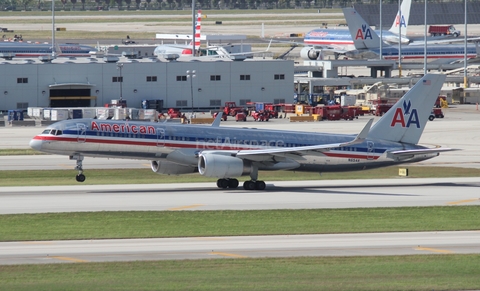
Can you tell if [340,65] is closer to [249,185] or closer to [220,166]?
[249,185]

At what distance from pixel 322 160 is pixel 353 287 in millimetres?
26620

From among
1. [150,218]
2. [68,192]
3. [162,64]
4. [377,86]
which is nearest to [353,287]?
[150,218]

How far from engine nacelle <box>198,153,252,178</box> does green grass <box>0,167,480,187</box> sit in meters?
5.92

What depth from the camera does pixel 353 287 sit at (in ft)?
91.5

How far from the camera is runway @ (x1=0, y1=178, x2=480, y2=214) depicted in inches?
1793

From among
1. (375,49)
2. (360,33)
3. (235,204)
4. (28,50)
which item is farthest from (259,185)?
(28,50)

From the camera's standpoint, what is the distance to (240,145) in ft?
176

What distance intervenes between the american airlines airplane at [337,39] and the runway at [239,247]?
417ft

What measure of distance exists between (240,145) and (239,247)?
1913 cm

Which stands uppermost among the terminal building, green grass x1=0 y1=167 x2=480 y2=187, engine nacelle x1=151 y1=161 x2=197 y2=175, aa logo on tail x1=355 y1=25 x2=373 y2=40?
aa logo on tail x1=355 y1=25 x2=373 y2=40

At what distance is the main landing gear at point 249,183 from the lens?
5259cm

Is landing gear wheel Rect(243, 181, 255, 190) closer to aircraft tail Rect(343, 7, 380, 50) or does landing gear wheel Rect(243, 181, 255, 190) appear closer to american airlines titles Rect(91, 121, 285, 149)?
american airlines titles Rect(91, 121, 285, 149)

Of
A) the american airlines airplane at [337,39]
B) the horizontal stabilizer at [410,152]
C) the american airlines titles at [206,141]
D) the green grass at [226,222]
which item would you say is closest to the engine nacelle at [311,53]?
the american airlines airplane at [337,39]

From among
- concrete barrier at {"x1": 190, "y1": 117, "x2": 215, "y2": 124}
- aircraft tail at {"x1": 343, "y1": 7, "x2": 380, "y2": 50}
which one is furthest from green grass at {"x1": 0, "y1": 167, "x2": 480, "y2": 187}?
aircraft tail at {"x1": 343, "y1": 7, "x2": 380, "y2": 50}
